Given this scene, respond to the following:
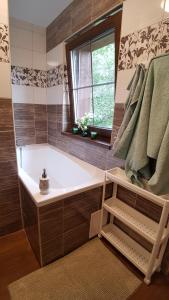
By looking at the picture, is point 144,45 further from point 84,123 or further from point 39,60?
point 39,60

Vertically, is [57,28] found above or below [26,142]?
above

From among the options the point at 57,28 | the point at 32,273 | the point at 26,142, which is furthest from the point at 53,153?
the point at 57,28

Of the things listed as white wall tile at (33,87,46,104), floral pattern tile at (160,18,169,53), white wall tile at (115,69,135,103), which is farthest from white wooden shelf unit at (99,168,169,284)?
white wall tile at (33,87,46,104)

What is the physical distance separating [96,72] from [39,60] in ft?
3.80

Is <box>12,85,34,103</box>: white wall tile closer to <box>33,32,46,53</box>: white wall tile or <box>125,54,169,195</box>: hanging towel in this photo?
<box>33,32,46,53</box>: white wall tile

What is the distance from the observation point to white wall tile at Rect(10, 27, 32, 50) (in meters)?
2.18

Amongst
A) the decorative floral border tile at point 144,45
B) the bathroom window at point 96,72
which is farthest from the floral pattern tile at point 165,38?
the bathroom window at point 96,72

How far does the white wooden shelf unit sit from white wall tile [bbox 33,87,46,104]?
181cm

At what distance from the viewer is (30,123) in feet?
8.37

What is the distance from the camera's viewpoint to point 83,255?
1391 millimetres

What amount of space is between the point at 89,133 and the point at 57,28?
1.49 meters

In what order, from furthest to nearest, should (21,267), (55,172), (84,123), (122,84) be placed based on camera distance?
1. (55,172)
2. (84,123)
3. (122,84)
4. (21,267)

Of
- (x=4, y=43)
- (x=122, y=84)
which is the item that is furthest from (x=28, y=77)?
(x=122, y=84)

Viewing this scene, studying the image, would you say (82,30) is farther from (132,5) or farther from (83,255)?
(83,255)
